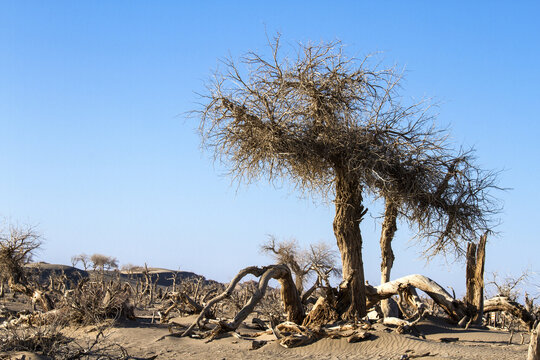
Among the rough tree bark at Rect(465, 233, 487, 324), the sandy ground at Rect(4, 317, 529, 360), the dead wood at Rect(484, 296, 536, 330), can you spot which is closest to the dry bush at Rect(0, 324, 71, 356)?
the sandy ground at Rect(4, 317, 529, 360)

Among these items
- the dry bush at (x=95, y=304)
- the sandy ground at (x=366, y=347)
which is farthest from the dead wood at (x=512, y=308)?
the dry bush at (x=95, y=304)

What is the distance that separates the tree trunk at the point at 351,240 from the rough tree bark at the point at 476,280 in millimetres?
3401

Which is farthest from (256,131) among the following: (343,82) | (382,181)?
(382,181)

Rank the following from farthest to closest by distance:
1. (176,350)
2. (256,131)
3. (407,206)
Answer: (407,206) → (256,131) → (176,350)

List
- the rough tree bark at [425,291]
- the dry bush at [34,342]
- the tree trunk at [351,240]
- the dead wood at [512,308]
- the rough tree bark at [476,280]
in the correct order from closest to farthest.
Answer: the dry bush at [34,342] < the tree trunk at [351,240] < the rough tree bark at [425,291] < the rough tree bark at [476,280] < the dead wood at [512,308]

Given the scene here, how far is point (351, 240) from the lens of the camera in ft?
42.9

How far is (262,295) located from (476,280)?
21.1 feet

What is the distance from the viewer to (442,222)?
13.8 m

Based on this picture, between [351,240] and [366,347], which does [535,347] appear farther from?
[351,240]

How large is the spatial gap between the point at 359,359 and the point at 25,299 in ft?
79.2

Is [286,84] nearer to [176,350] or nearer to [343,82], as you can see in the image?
[343,82]

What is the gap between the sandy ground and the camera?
9867 mm

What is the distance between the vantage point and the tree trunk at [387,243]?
15.4 m

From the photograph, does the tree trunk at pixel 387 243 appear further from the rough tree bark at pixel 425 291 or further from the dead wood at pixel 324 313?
the dead wood at pixel 324 313
